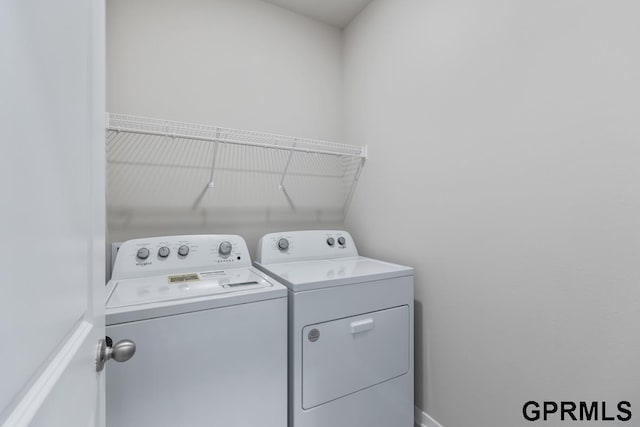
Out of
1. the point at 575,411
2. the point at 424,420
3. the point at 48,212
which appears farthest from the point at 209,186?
the point at 575,411

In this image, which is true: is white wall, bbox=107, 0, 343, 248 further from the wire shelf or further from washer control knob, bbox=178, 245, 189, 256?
washer control knob, bbox=178, 245, 189, 256

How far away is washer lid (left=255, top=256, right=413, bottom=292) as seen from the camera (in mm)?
1271

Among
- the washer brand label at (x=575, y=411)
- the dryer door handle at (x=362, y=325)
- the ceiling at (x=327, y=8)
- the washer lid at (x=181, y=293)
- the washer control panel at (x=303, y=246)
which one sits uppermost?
the ceiling at (x=327, y=8)

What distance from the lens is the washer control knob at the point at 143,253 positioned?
4.67 ft

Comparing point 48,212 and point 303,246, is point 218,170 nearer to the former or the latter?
point 303,246

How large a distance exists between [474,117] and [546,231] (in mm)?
602

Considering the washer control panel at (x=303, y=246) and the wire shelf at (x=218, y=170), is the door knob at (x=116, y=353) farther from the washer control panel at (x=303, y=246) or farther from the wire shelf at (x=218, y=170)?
the wire shelf at (x=218, y=170)

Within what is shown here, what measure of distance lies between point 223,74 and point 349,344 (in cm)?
183

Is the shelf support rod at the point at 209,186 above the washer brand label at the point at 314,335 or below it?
above

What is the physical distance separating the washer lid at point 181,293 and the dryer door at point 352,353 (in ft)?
0.97

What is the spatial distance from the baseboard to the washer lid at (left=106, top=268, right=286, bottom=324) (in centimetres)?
115

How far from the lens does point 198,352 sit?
103cm

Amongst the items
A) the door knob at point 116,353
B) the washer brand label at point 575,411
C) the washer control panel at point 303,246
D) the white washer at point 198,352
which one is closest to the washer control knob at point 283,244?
the washer control panel at point 303,246

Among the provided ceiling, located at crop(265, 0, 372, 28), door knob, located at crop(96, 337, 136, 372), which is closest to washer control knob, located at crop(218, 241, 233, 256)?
door knob, located at crop(96, 337, 136, 372)
